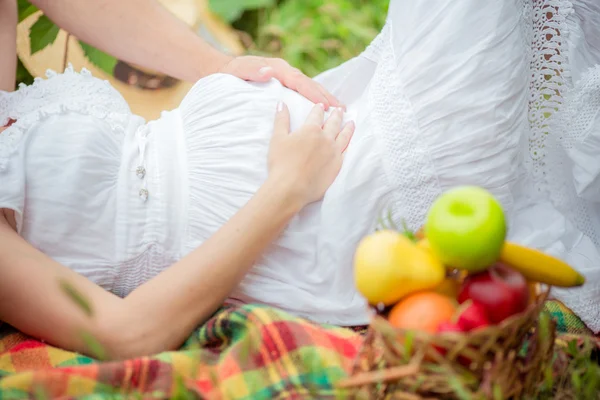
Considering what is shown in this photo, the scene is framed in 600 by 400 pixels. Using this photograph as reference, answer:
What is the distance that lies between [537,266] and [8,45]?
1189 millimetres

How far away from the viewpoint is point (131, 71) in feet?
6.86

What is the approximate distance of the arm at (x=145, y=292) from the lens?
38.7 inches

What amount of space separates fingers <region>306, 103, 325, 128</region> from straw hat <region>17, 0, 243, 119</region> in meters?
0.93

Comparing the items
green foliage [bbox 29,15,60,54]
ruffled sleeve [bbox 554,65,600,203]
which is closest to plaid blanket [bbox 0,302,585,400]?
ruffled sleeve [bbox 554,65,600,203]

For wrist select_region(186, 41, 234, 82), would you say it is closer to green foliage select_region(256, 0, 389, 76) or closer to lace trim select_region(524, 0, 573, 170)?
lace trim select_region(524, 0, 573, 170)

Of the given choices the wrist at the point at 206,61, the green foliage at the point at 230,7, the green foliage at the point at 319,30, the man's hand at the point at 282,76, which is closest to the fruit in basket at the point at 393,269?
the man's hand at the point at 282,76

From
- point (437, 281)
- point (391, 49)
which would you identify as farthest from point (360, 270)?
point (391, 49)

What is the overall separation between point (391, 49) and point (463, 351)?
24.7 inches

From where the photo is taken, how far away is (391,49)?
1121mm

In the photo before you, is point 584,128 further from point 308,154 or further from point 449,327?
point 449,327

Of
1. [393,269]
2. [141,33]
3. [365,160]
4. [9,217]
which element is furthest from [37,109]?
[393,269]

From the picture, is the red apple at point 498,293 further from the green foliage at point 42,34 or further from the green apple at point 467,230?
the green foliage at point 42,34

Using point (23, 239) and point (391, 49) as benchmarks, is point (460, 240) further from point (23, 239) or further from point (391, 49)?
point (23, 239)

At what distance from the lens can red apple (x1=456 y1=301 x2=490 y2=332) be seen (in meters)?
0.68
